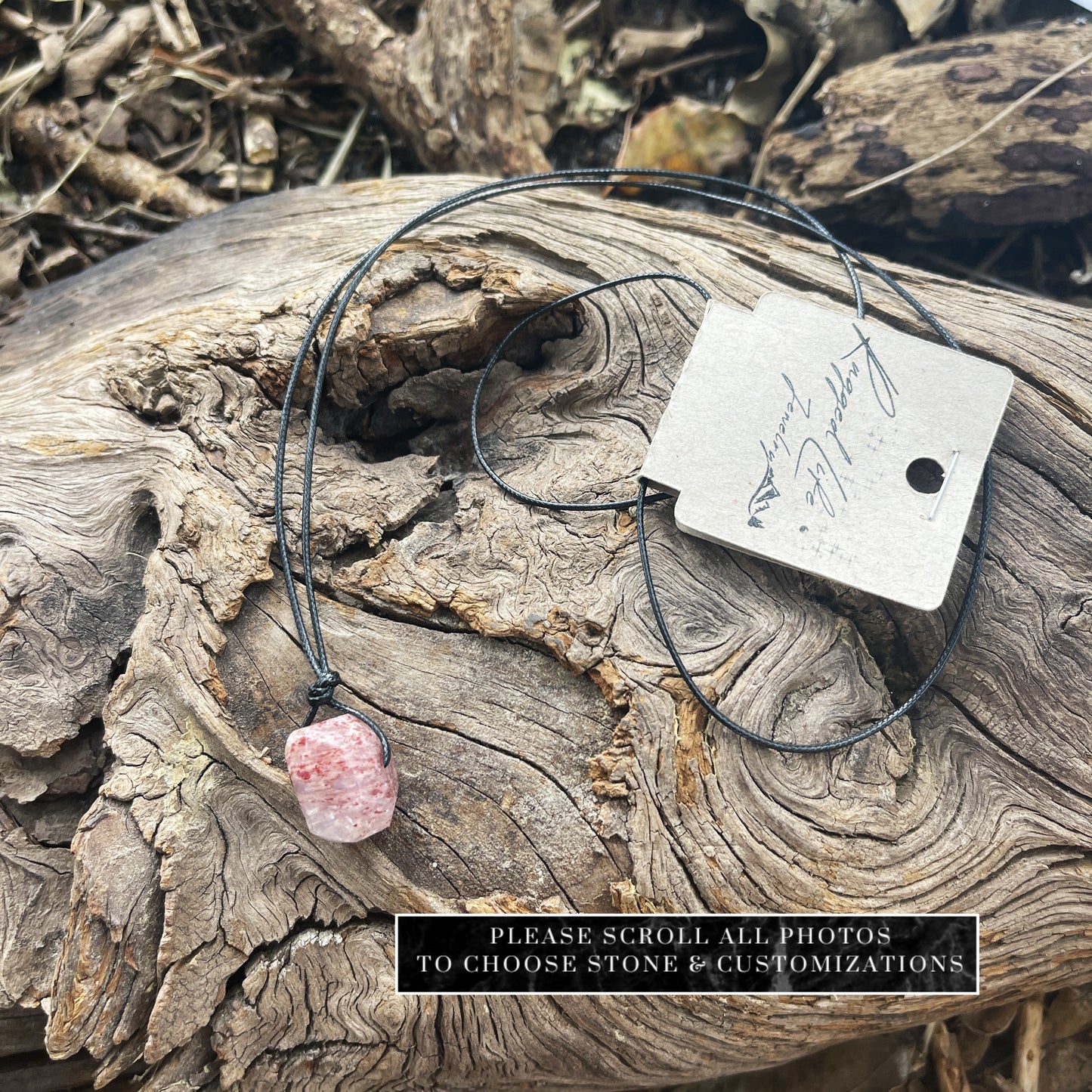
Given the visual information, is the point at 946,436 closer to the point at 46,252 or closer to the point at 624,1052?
the point at 624,1052

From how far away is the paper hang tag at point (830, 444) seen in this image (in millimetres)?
1346

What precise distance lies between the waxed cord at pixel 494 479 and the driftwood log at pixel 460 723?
0.10ft

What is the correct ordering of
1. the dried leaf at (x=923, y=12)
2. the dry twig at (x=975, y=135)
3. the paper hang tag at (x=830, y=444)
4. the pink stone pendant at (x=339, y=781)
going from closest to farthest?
the pink stone pendant at (x=339, y=781)
the paper hang tag at (x=830, y=444)
the dry twig at (x=975, y=135)
the dried leaf at (x=923, y=12)

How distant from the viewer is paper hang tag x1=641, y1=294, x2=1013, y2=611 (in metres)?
1.35

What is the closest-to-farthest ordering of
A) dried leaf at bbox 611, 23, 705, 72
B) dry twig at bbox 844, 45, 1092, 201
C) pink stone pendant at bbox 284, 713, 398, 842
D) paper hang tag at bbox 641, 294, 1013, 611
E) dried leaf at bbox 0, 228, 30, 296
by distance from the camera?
pink stone pendant at bbox 284, 713, 398, 842, paper hang tag at bbox 641, 294, 1013, 611, dry twig at bbox 844, 45, 1092, 201, dried leaf at bbox 0, 228, 30, 296, dried leaf at bbox 611, 23, 705, 72

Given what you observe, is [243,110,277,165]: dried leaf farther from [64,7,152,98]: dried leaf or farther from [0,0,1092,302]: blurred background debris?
[64,7,152,98]: dried leaf

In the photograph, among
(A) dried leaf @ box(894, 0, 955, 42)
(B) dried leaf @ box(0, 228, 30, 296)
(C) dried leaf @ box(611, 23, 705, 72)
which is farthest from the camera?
(C) dried leaf @ box(611, 23, 705, 72)

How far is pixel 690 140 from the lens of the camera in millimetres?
2074

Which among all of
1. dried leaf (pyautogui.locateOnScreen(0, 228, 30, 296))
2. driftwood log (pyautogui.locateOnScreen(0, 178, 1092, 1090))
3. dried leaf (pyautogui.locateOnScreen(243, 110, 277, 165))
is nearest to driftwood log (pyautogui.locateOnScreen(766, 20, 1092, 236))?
driftwood log (pyautogui.locateOnScreen(0, 178, 1092, 1090))

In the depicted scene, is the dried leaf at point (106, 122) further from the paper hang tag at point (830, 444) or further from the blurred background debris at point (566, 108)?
the paper hang tag at point (830, 444)

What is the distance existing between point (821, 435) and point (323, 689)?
35.4 inches

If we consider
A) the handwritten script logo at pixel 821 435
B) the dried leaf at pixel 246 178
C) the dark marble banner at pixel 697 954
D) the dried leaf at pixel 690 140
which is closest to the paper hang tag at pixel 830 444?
the handwritten script logo at pixel 821 435

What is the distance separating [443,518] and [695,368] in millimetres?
501

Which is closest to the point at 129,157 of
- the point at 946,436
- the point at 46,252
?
the point at 46,252
